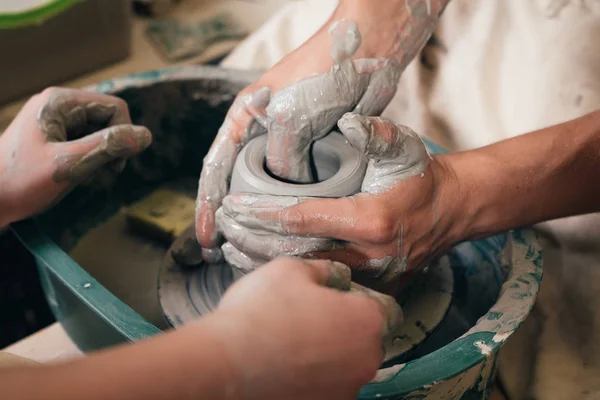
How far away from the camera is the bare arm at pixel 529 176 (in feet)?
3.36

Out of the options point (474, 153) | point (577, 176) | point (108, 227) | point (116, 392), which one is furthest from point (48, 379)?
point (108, 227)

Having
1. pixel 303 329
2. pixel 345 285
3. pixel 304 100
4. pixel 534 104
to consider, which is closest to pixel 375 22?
pixel 304 100

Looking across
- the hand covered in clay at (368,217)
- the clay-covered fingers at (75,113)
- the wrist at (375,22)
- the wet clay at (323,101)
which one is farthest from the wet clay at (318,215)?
the clay-covered fingers at (75,113)

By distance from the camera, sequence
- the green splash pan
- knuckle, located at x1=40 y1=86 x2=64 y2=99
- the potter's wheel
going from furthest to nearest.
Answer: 1. knuckle, located at x1=40 y1=86 x2=64 y2=99
2. the potter's wheel
3. the green splash pan

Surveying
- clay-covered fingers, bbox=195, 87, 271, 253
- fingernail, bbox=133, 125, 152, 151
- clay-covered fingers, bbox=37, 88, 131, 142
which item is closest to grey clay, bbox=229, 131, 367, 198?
clay-covered fingers, bbox=195, 87, 271, 253

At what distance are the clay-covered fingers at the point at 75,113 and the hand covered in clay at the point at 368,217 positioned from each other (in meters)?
0.43

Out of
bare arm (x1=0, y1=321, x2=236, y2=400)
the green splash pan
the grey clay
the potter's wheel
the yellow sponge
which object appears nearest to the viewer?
bare arm (x1=0, y1=321, x2=236, y2=400)

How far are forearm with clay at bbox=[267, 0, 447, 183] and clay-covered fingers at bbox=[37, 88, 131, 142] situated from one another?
1.32ft

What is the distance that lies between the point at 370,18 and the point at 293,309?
69cm

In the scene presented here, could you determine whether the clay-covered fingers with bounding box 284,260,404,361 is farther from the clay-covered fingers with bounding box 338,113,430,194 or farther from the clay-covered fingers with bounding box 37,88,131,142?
the clay-covered fingers with bounding box 37,88,131,142

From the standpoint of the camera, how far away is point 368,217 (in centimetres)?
89

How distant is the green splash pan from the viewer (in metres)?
0.84

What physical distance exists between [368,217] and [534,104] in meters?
0.68

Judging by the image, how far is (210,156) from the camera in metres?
1.10
